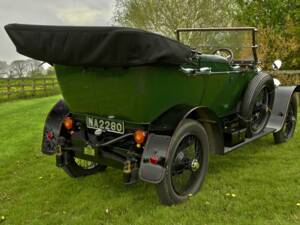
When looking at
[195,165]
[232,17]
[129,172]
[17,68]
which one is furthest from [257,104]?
[232,17]

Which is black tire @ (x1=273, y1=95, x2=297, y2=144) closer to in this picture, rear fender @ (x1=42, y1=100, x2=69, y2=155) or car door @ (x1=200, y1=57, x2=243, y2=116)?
car door @ (x1=200, y1=57, x2=243, y2=116)

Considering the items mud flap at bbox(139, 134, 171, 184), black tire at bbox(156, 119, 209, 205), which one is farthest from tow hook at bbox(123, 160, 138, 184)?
black tire at bbox(156, 119, 209, 205)

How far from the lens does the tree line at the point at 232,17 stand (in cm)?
1700

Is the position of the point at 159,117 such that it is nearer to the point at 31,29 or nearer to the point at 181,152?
the point at 181,152

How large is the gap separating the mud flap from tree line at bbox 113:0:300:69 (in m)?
13.3

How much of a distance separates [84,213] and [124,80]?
1.37 m

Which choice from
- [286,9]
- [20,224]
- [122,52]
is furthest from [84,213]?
[286,9]

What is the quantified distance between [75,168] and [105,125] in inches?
38.4

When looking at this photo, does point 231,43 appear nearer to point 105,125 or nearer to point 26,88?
point 105,125

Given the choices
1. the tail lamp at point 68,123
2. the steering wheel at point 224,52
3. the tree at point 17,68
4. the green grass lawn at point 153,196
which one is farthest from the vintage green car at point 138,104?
the tree at point 17,68

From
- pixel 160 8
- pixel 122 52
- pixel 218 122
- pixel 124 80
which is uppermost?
pixel 160 8

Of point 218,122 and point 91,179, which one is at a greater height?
point 218,122

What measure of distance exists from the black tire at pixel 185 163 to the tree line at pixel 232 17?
1276cm

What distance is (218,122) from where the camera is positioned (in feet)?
13.6
